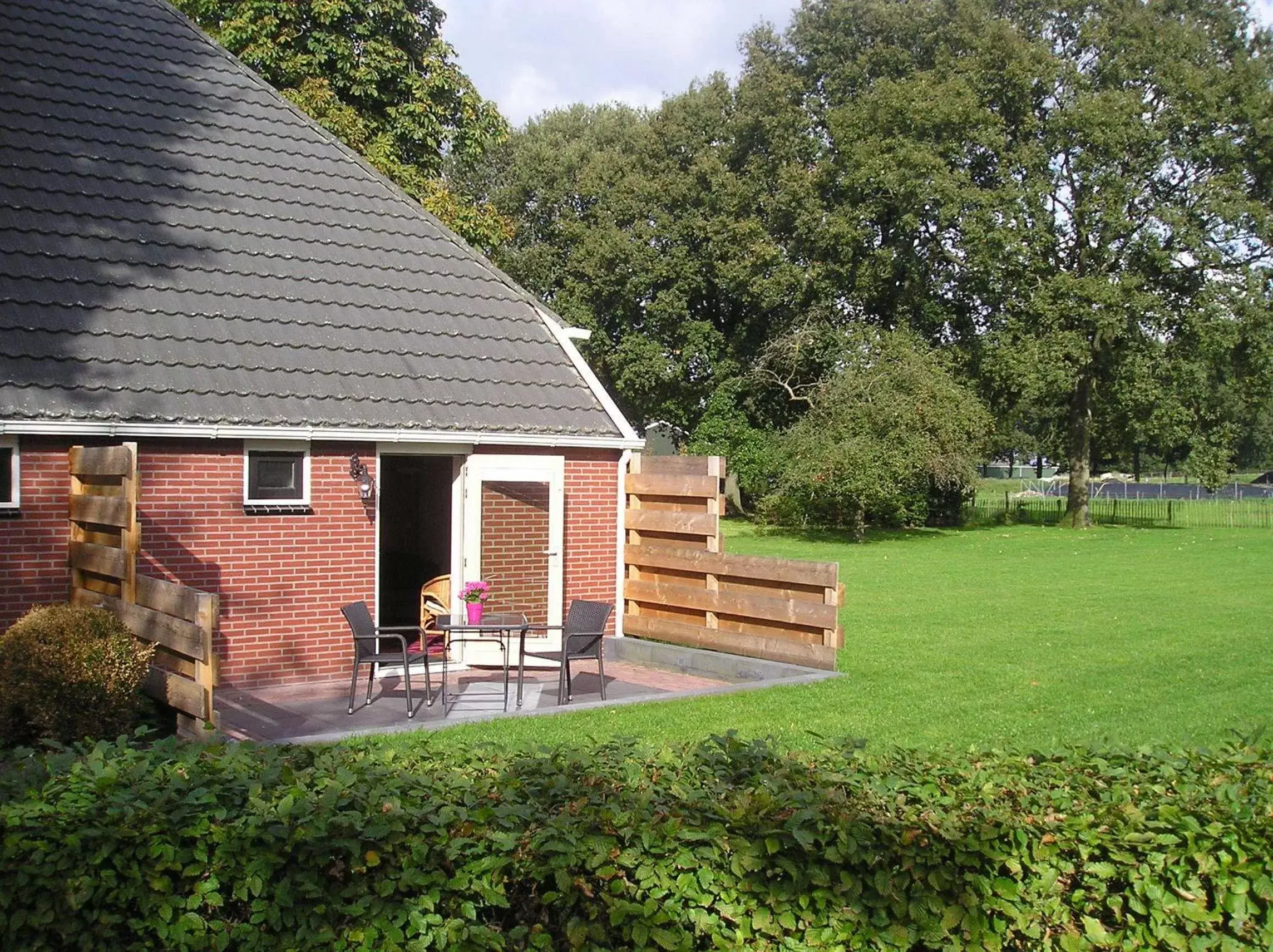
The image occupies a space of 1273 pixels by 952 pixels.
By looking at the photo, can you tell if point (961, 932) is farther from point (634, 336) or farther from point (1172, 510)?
point (1172, 510)

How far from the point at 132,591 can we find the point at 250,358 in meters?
3.46

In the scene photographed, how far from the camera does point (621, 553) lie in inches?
587

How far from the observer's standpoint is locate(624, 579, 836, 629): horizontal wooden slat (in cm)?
1262

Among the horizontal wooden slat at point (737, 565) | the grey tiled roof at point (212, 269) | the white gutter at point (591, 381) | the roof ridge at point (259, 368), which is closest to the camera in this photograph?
the roof ridge at point (259, 368)

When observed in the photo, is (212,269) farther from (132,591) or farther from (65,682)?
(65,682)

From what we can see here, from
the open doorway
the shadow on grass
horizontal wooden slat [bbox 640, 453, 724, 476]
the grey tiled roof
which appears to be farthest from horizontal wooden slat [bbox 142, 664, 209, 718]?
the shadow on grass

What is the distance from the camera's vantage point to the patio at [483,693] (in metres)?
10.3

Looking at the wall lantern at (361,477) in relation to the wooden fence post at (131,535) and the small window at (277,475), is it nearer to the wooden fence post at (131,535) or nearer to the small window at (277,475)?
the small window at (277,475)

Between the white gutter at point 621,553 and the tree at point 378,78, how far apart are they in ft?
37.1

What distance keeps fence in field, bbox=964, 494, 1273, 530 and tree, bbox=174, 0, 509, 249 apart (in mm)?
26675

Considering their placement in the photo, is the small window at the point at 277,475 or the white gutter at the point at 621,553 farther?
the white gutter at the point at 621,553

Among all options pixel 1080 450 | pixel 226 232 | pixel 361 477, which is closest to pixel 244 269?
pixel 226 232

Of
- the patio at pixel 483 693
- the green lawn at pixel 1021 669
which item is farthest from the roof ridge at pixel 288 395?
the green lawn at pixel 1021 669

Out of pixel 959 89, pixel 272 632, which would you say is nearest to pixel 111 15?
pixel 272 632
